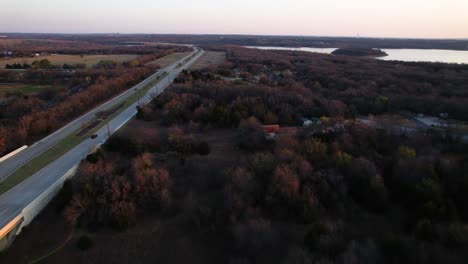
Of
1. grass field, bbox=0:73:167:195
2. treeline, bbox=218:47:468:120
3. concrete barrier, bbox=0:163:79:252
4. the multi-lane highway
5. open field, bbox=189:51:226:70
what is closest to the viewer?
concrete barrier, bbox=0:163:79:252

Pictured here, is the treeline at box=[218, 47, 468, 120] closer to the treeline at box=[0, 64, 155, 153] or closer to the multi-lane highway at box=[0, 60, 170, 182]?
the treeline at box=[0, 64, 155, 153]

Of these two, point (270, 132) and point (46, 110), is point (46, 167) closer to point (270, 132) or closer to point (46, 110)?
point (46, 110)

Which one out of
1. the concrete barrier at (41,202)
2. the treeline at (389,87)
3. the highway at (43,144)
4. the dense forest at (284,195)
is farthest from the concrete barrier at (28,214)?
the treeline at (389,87)

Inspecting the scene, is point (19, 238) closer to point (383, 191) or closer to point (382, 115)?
point (383, 191)

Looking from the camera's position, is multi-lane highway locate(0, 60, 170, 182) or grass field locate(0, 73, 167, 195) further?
multi-lane highway locate(0, 60, 170, 182)

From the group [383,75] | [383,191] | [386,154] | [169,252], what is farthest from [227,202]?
[383,75]

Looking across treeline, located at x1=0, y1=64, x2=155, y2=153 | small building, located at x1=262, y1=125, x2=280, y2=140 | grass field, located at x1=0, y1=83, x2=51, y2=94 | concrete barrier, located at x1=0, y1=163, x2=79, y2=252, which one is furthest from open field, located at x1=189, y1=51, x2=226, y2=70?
concrete barrier, located at x1=0, y1=163, x2=79, y2=252

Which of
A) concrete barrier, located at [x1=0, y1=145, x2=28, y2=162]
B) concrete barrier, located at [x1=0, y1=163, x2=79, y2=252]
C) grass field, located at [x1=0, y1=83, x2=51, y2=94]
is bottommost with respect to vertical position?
concrete barrier, located at [x1=0, y1=163, x2=79, y2=252]

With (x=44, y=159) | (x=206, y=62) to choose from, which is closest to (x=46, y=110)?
(x=44, y=159)

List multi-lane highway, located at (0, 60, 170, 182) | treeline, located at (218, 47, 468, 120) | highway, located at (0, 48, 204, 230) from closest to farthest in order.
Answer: highway, located at (0, 48, 204, 230), multi-lane highway, located at (0, 60, 170, 182), treeline, located at (218, 47, 468, 120)
